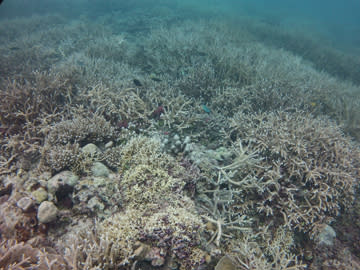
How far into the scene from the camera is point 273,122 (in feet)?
14.1

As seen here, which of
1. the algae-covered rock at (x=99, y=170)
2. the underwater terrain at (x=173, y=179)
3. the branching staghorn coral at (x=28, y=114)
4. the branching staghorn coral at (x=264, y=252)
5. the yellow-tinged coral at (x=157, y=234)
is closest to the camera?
the yellow-tinged coral at (x=157, y=234)

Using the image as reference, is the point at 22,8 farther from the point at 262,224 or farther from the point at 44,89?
the point at 262,224

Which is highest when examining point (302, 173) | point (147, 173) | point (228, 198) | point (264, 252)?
point (147, 173)

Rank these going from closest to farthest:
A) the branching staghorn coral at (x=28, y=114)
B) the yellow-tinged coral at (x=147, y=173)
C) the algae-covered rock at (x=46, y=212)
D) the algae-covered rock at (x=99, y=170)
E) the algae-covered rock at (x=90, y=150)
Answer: the algae-covered rock at (x=46, y=212) < the yellow-tinged coral at (x=147, y=173) < the algae-covered rock at (x=99, y=170) < the algae-covered rock at (x=90, y=150) < the branching staghorn coral at (x=28, y=114)

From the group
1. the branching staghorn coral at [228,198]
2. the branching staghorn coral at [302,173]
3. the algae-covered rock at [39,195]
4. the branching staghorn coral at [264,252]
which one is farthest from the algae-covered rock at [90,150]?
the branching staghorn coral at [302,173]

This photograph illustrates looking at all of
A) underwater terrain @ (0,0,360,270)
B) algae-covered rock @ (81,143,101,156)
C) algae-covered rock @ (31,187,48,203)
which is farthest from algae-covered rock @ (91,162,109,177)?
algae-covered rock @ (31,187,48,203)

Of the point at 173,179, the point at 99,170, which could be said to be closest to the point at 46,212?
the point at 99,170

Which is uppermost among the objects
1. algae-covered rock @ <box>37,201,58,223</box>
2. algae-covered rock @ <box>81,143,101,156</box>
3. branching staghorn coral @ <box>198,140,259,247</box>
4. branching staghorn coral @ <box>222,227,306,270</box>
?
algae-covered rock @ <box>81,143,101,156</box>

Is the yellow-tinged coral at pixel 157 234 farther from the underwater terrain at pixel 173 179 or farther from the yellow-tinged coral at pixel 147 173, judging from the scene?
the yellow-tinged coral at pixel 147 173

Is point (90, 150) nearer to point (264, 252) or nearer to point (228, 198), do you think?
point (228, 198)

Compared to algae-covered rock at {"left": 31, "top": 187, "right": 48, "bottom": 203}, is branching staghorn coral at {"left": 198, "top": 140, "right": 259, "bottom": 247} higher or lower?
lower

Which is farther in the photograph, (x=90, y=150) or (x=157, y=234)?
(x=90, y=150)

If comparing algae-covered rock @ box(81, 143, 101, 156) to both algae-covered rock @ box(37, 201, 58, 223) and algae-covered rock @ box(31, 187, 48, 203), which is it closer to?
algae-covered rock @ box(31, 187, 48, 203)

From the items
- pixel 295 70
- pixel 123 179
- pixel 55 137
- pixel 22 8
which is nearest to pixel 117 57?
pixel 55 137
